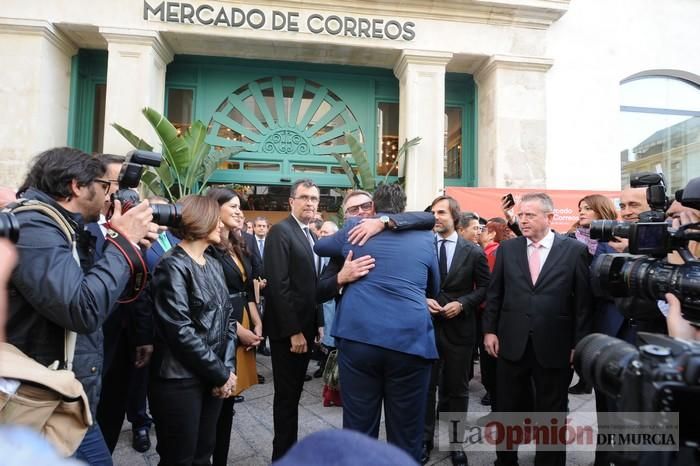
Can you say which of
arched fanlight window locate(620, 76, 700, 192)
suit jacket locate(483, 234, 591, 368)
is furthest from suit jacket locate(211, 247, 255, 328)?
arched fanlight window locate(620, 76, 700, 192)

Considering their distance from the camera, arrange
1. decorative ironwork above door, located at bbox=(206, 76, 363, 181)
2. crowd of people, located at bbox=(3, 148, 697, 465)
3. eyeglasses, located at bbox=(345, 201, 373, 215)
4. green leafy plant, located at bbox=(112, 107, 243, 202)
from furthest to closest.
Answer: decorative ironwork above door, located at bbox=(206, 76, 363, 181) → green leafy plant, located at bbox=(112, 107, 243, 202) → eyeglasses, located at bbox=(345, 201, 373, 215) → crowd of people, located at bbox=(3, 148, 697, 465)

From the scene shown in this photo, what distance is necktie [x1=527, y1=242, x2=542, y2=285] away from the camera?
3.16m

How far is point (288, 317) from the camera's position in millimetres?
3178

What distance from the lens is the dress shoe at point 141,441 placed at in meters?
3.54

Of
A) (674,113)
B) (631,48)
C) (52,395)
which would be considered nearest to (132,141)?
(52,395)

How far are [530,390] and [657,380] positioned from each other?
2366 mm

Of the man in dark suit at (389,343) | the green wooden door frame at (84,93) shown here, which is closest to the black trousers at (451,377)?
the man in dark suit at (389,343)

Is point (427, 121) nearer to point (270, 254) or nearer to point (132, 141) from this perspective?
point (132, 141)

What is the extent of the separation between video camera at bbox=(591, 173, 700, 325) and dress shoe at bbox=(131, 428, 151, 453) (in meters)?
3.43

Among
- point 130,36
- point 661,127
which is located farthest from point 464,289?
point 661,127

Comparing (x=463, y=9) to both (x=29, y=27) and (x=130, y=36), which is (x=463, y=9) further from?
(x=29, y=27)

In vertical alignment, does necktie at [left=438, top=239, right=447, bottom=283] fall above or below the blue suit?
above

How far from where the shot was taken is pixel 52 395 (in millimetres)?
1590
